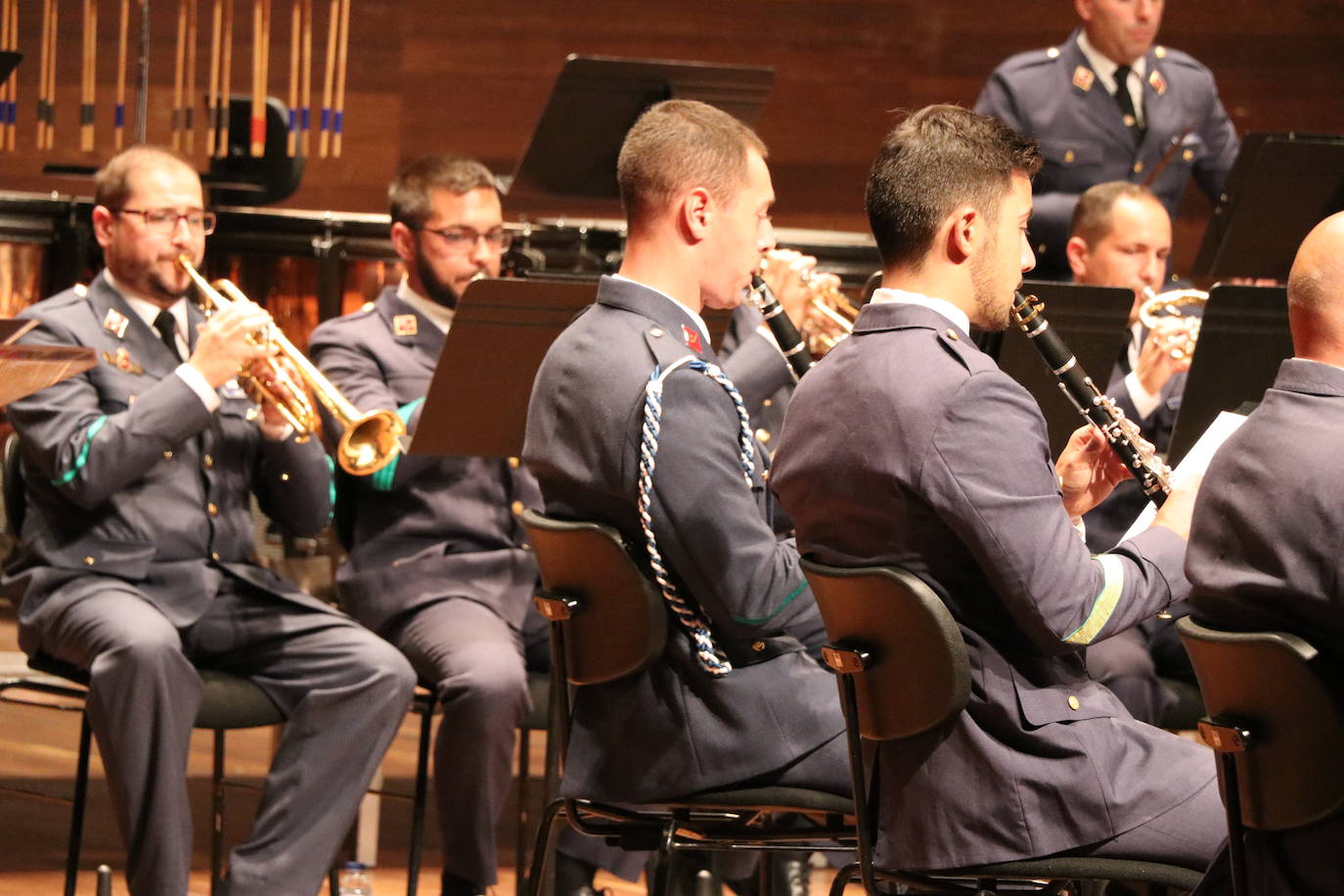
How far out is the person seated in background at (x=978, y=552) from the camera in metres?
2.17

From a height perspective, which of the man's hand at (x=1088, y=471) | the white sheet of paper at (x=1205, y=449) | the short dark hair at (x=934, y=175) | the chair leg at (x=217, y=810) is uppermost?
the short dark hair at (x=934, y=175)

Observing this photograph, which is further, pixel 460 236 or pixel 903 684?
pixel 460 236

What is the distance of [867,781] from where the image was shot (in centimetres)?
238

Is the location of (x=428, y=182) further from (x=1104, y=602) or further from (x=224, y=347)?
(x=1104, y=602)

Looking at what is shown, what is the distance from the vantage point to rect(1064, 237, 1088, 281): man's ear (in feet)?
14.6

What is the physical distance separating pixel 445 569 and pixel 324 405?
433mm

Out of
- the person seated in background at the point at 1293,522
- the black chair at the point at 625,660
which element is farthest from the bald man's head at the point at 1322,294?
the black chair at the point at 625,660

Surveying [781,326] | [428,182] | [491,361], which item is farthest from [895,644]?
[428,182]

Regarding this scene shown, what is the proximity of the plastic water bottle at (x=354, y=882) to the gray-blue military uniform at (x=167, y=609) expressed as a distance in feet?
1.41

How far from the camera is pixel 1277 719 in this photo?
194 cm

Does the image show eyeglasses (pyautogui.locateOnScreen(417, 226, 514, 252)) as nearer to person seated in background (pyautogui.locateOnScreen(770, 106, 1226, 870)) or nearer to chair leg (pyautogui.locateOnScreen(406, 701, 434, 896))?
chair leg (pyautogui.locateOnScreen(406, 701, 434, 896))

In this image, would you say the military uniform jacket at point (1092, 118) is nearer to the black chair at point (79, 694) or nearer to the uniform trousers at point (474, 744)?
the uniform trousers at point (474, 744)

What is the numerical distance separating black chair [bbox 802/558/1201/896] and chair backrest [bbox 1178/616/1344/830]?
28cm

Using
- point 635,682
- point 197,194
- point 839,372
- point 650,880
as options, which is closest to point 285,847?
point 650,880
